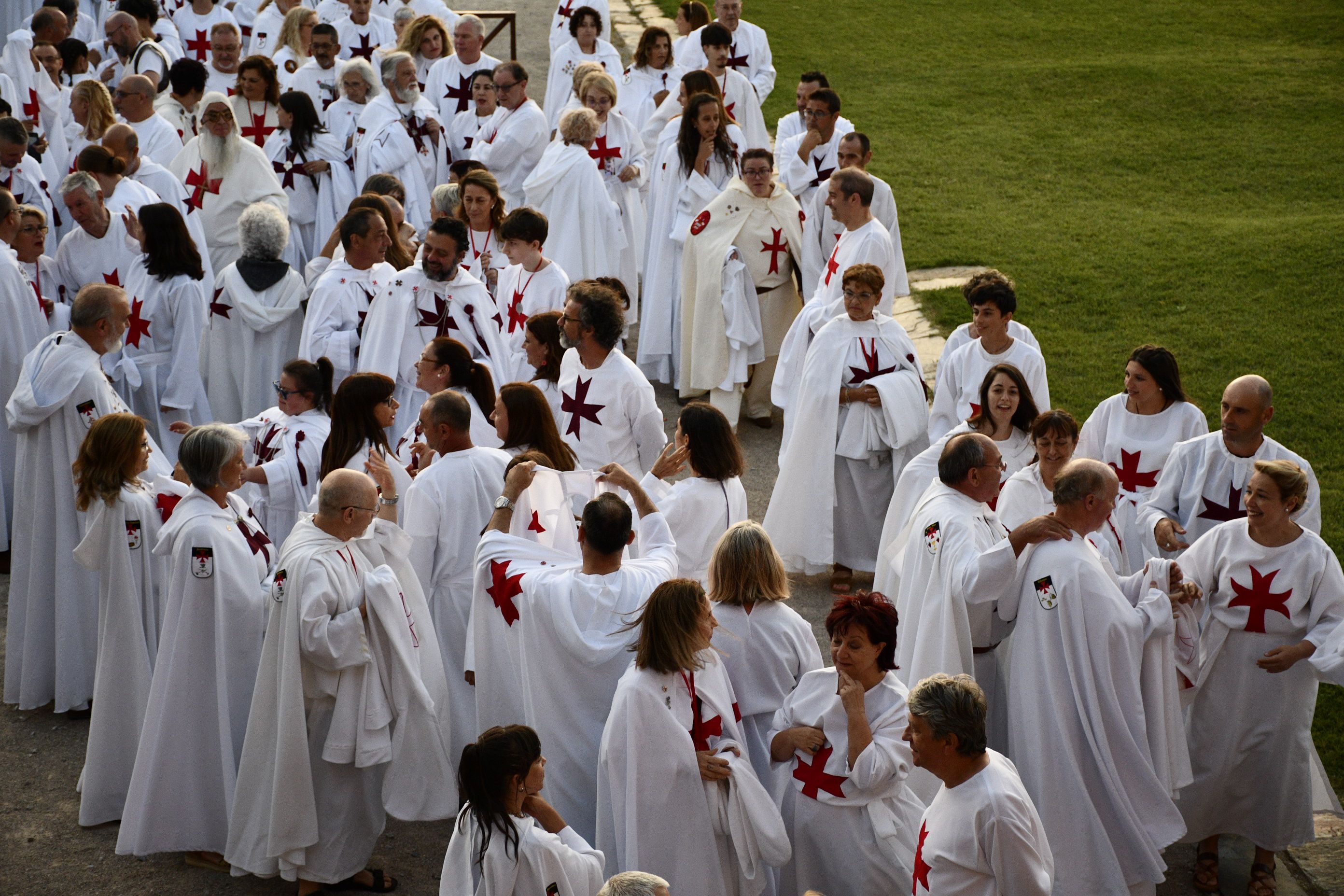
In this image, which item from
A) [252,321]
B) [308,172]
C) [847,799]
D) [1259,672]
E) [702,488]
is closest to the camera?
[847,799]

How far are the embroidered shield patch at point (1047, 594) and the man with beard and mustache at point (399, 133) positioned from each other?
281 inches

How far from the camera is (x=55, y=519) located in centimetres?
725

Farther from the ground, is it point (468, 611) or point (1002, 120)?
point (1002, 120)

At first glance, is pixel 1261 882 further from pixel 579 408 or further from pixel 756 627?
pixel 579 408

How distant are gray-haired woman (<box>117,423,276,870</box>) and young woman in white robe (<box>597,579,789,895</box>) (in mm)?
1841

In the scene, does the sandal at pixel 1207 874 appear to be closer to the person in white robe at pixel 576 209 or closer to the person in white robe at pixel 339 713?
the person in white robe at pixel 339 713

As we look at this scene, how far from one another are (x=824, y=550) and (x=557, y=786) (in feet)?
10.5

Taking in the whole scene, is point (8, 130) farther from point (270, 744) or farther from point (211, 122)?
point (270, 744)

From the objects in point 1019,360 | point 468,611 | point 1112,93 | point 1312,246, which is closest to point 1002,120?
point 1112,93

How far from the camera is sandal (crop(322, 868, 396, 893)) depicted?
18.9ft

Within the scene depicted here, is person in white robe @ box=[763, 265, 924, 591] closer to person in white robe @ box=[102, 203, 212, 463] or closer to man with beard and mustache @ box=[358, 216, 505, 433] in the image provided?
man with beard and mustache @ box=[358, 216, 505, 433]

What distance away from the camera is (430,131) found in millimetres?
11320

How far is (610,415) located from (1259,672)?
128 inches

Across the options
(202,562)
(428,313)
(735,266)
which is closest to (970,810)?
(202,562)
